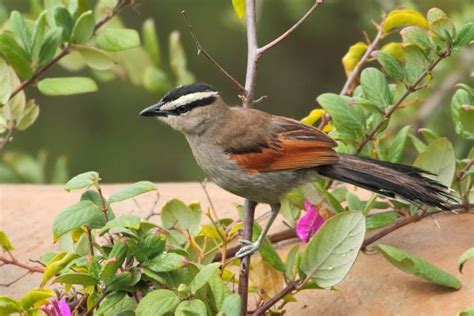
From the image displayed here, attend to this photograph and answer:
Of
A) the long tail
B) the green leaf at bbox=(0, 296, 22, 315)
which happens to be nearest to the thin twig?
the green leaf at bbox=(0, 296, 22, 315)

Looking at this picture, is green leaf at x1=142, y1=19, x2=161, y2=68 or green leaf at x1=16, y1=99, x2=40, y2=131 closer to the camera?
green leaf at x1=16, y1=99, x2=40, y2=131

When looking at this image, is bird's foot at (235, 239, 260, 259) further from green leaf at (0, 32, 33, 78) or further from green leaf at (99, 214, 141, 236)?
green leaf at (0, 32, 33, 78)

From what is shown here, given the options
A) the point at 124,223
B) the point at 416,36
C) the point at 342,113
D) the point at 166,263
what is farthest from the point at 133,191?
the point at 416,36

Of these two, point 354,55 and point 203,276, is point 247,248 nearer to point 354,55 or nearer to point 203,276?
point 203,276

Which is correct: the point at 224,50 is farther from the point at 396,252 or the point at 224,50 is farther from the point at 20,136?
the point at 396,252

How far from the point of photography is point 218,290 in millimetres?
3266

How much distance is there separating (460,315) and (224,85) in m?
6.64

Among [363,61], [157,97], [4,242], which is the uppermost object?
[363,61]

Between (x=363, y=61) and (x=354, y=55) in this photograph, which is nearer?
(x=363, y=61)

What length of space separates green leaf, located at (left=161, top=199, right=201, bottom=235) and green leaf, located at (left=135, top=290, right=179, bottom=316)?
575 mm

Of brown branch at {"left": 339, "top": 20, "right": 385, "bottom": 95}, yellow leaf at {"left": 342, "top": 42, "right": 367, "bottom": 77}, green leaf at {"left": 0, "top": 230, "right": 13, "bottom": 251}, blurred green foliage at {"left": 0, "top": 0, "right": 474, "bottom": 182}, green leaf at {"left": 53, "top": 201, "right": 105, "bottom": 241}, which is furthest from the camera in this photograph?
blurred green foliage at {"left": 0, "top": 0, "right": 474, "bottom": 182}

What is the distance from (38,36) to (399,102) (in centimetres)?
140

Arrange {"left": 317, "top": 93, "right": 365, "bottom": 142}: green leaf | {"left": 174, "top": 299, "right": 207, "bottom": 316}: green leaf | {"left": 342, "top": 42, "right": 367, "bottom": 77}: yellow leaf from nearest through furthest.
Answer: {"left": 174, "top": 299, "right": 207, "bottom": 316}: green leaf
{"left": 317, "top": 93, "right": 365, "bottom": 142}: green leaf
{"left": 342, "top": 42, "right": 367, "bottom": 77}: yellow leaf

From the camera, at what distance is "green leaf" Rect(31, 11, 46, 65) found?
3996 mm
